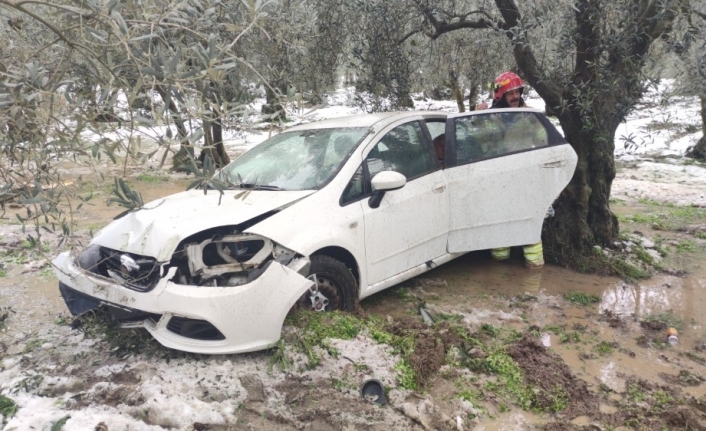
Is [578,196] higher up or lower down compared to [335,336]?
higher up

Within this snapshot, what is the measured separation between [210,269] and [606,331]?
10.5 ft

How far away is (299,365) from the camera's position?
11.4ft

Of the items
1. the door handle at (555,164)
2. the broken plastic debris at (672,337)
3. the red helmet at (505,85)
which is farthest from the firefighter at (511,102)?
the broken plastic debris at (672,337)

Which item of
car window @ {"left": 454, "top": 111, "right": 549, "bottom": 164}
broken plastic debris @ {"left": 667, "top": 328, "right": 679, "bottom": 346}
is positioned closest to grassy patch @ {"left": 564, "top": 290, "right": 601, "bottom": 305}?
broken plastic debris @ {"left": 667, "top": 328, "right": 679, "bottom": 346}

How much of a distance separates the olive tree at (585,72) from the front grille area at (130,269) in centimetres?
375

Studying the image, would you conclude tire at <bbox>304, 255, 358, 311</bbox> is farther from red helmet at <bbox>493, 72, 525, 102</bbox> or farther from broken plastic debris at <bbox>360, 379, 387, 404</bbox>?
red helmet at <bbox>493, 72, 525, 102</bbox>

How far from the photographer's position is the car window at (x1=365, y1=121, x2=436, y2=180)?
4.52 m

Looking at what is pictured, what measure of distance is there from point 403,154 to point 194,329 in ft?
7.65

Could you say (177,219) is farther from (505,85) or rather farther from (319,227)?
(505,85)

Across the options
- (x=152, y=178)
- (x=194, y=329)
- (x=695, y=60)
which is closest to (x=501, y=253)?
(x=695, y=60)

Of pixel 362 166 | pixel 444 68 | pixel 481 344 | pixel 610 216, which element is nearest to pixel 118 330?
pixel 362 166

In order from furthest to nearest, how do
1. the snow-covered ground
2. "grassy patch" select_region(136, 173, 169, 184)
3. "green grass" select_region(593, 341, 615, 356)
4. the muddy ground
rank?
"grassy patch" select_region(136, 173, 169, 184), "green grass" select_region(593, 341, 615, 356), the muddy ground, the snow-covered ground

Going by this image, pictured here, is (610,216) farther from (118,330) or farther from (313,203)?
(118,330)

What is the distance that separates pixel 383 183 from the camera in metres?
4.17
